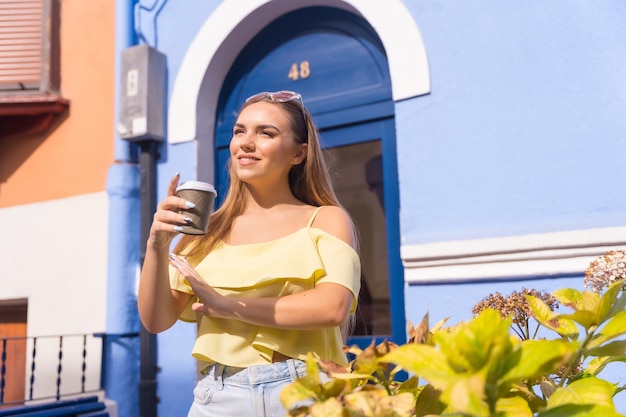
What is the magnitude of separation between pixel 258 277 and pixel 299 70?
118 inches

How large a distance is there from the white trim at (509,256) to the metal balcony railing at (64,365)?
2370 mm

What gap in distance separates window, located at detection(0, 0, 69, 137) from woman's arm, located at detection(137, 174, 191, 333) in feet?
13.1

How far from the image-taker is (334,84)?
4102 millimetres

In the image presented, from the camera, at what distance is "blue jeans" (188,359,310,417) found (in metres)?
1.44

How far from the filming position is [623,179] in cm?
287

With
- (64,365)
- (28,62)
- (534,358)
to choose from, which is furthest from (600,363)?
(28,62)

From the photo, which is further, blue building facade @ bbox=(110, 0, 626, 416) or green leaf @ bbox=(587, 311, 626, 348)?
blue building facade @ bbox=(110, 0, 626, 416)

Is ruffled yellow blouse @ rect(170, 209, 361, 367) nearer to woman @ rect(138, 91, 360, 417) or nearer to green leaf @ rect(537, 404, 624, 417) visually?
woman @ rect(138, 91, 360, 417)

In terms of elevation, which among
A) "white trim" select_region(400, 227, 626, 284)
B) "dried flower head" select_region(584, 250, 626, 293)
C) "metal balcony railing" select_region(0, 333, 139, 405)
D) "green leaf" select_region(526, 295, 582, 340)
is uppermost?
"white trim" select_region(400, 227, 626, 284)

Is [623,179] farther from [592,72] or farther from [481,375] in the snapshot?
[481,375]

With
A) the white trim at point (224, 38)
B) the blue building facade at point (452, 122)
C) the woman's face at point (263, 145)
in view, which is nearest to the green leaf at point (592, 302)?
the woman's face at point (263, 145)

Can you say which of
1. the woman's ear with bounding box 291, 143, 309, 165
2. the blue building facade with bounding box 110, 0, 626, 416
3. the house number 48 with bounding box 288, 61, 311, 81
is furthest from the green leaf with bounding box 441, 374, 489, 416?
the house number 48 with bounding box 288, 61, 311, 81

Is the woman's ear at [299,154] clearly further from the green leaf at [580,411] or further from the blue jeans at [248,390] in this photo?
the green leaf at [580,411]

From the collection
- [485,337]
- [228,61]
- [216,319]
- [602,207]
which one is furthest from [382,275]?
[485,337]
